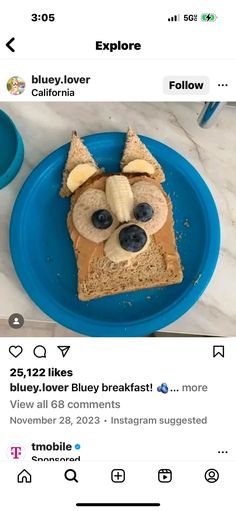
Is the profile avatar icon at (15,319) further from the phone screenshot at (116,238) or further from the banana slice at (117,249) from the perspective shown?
the banana slice at (117,249)

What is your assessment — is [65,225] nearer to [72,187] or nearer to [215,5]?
[72,187]

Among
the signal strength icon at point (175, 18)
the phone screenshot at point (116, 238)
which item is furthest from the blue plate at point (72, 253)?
the signal strength icon at point (175, 18)
